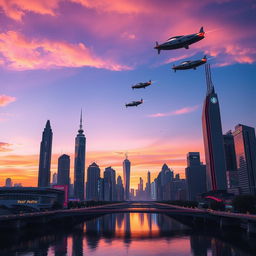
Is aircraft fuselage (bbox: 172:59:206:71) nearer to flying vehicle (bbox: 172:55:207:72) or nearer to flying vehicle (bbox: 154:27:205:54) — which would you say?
flying vehicle (bbox: 172:55:207:72)

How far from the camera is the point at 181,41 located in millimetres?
74375

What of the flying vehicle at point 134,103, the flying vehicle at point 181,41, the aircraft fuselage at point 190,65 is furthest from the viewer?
the flying vehicle at point 134,103

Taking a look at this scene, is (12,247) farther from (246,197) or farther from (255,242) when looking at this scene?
(246,197)

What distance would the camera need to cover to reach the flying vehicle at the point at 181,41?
7375 centimetres

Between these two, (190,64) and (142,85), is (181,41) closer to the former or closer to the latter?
(190,64)

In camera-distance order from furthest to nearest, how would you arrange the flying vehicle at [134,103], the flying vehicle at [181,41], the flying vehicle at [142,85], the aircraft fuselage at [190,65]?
A: the flying vehicle at [134,103] < the flying vehicle at [142,85] < the aircraft fuselage at [190,65] < the flying vehicle at [181,41]

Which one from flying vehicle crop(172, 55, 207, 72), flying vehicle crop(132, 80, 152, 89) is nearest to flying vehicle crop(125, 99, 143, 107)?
flying vehicle crop(132, 80, 152, 89)

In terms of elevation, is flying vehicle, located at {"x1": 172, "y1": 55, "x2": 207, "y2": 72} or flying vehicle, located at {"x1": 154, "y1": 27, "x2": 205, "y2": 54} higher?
flying vehicle, located at {"x1": 172, "y1": 55, "x2": 207, "y2": 72}

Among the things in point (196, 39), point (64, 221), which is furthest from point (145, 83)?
point (64, 221)

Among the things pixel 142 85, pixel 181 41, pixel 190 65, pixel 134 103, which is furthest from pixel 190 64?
pixel 134 103

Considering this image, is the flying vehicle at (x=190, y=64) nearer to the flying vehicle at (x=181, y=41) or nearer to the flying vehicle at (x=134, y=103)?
the flying vehicle at (x=181, y=41)

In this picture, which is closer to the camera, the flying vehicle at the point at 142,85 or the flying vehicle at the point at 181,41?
the flying vehicle at the point at 181,41

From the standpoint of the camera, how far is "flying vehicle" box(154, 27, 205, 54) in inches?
2904

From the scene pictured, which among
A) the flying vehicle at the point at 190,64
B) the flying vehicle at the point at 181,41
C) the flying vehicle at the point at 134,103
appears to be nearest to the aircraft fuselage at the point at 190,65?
the flying vehicle at the point at 190,64
